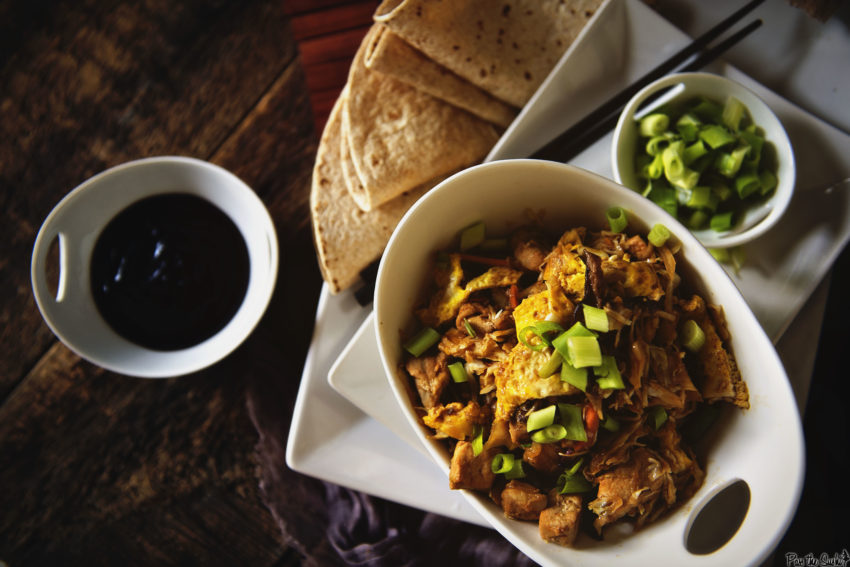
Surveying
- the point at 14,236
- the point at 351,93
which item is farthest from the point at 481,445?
the point at 14,236

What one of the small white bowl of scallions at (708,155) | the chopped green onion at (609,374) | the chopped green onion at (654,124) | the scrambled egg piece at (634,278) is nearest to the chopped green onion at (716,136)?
the small white bowl of scallions at (708,155)

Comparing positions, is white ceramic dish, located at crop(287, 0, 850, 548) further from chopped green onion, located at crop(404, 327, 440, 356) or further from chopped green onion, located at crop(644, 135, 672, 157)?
chopped green onion, located at crop(404, 327, 440, 356)

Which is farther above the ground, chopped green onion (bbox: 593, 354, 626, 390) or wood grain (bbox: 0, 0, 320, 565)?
chopped green onion (bbox: 593, 354, 626, 390)

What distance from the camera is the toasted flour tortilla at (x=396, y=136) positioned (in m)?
1.79

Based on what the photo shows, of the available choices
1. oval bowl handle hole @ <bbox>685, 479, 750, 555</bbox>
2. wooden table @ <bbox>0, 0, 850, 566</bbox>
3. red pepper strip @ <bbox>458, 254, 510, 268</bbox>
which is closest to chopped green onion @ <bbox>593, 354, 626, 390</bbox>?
red pepper strip @ <bbox>458, 254, 510, 268</bbox>

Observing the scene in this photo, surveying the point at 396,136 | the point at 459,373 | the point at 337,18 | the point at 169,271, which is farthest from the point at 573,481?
the point at 337,18

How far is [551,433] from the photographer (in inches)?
48.4

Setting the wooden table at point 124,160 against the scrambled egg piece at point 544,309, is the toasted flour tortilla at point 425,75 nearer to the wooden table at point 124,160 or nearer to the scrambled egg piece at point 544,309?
the wooden table at point 124,160

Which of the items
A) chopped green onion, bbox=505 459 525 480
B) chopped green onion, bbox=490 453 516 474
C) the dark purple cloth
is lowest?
the dark purple cloth

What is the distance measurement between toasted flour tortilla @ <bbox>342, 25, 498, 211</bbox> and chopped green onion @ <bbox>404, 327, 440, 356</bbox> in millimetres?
526

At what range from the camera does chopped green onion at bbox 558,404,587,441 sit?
1220 millimetres

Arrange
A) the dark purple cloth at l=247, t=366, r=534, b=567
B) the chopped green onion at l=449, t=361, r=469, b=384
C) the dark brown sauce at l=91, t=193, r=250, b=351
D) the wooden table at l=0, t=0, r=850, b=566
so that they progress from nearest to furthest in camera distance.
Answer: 1. the chopped green onion at l=449, t=361, r=469, b=384
2. the dark brown sauce at l=91, t=193, r=250, b=351
3. the dark purple cloth at l=247, t=366, r=534, b=567
4. the wooden table at l=0, t=0, r=850, b=566

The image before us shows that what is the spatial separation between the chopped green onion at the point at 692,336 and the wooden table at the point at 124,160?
1.22m

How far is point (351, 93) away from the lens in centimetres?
183
